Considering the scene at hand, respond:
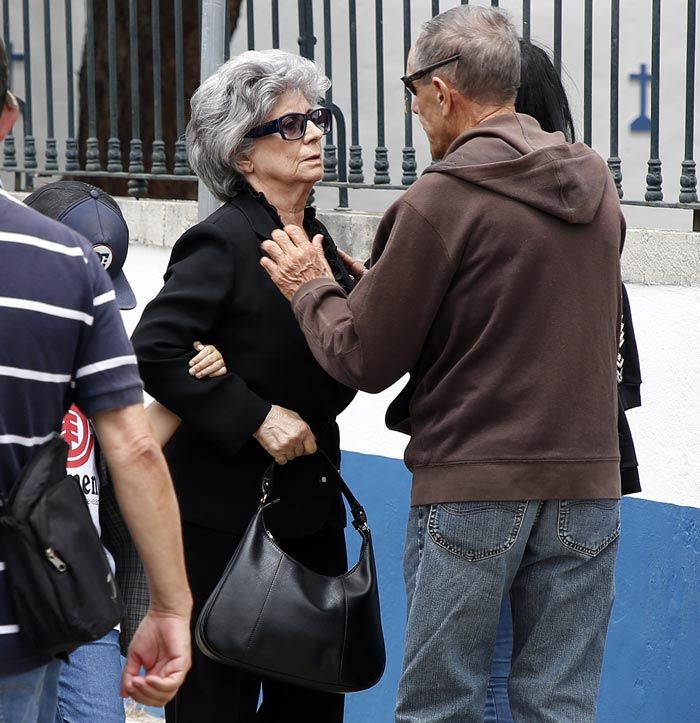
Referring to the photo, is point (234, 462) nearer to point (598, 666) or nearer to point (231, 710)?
point (231, 710)

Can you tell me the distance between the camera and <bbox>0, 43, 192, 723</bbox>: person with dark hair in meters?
1.85

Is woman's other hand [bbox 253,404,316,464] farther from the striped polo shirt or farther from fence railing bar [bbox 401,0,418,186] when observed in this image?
fence railing bar [bbox 401,0,418,186]

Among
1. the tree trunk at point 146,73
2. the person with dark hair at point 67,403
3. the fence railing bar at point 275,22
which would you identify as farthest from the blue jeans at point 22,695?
the tree trunk at point 146,73

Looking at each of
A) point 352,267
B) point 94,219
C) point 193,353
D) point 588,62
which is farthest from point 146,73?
point 193,353

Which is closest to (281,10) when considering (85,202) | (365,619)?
(85,202)

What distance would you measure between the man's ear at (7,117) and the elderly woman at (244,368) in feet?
3.18

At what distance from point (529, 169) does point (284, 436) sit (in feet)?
2.70

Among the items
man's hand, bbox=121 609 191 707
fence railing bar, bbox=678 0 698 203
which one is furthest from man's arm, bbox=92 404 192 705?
fence railing bar, bbox=678 0 698 203

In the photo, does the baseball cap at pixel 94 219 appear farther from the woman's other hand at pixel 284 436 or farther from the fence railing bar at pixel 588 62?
the fence railing bar at pixel 588 62

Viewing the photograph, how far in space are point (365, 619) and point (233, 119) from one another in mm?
1186

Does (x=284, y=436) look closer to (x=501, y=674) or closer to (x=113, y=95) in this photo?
(x=501, y=674)

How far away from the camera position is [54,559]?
5.99 feet

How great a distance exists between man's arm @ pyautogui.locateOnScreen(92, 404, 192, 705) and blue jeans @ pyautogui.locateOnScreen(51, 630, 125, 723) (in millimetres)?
790

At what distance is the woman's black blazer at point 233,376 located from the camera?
291 cm
